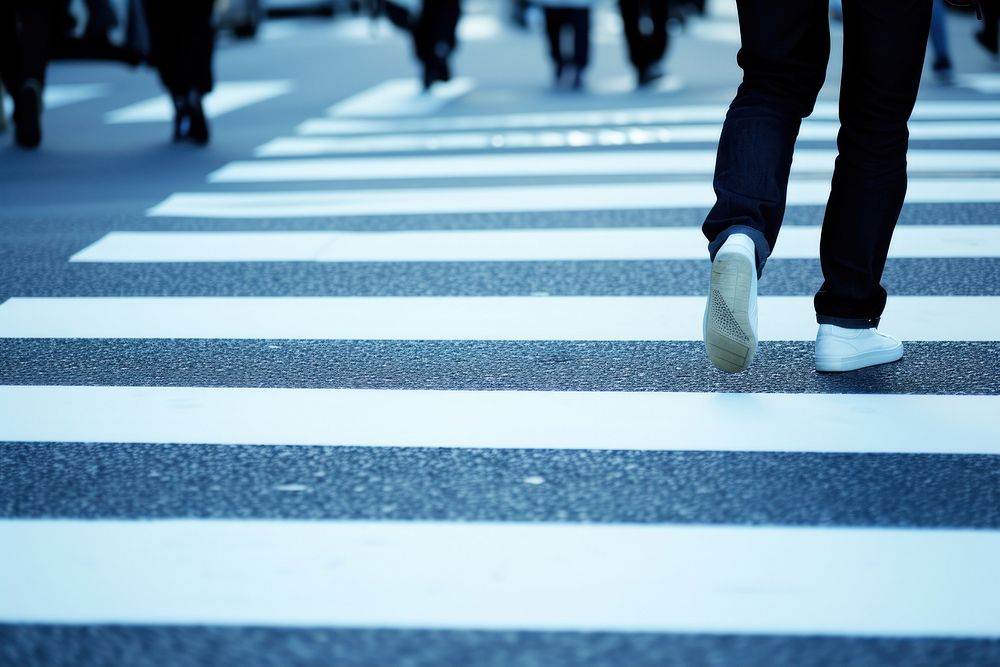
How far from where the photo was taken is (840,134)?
3.06 metres

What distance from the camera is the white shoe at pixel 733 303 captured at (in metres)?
2.88

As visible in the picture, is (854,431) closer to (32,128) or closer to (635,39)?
(32,128)

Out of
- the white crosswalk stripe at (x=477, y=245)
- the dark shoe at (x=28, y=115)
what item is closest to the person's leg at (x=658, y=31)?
the dark shoe at (x=28, y=115)

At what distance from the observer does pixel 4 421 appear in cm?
290

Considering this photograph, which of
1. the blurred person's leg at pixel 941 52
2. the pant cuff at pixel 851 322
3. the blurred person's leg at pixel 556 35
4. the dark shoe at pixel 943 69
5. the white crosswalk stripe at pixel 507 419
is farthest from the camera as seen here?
the blurred person's leg at pixel 556 35

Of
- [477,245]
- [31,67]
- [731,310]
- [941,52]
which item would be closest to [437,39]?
[941,52]

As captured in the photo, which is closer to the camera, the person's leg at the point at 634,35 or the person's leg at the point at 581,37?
the person's leg at the point at 634,35

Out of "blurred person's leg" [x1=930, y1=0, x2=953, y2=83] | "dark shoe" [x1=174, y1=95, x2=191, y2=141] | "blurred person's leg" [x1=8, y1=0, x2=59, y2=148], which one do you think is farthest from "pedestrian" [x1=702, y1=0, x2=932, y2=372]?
"blurred person's leg" [x1=930, y1=0, x2=953, y2=83]

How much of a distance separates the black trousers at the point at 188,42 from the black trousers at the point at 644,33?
381 cm

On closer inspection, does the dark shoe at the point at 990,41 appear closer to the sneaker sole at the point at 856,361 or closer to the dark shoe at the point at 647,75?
the dark shoe at the point at 647,75

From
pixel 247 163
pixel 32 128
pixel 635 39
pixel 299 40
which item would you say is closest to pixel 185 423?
pixel 247 163

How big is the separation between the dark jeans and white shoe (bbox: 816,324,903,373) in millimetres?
26

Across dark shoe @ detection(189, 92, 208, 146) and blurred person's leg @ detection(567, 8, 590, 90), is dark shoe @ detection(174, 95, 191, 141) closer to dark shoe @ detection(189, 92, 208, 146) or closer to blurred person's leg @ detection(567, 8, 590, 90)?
dark shoe @ detection(189, 92, 208, 146)

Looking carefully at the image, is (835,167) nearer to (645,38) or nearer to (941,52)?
(941,52)
